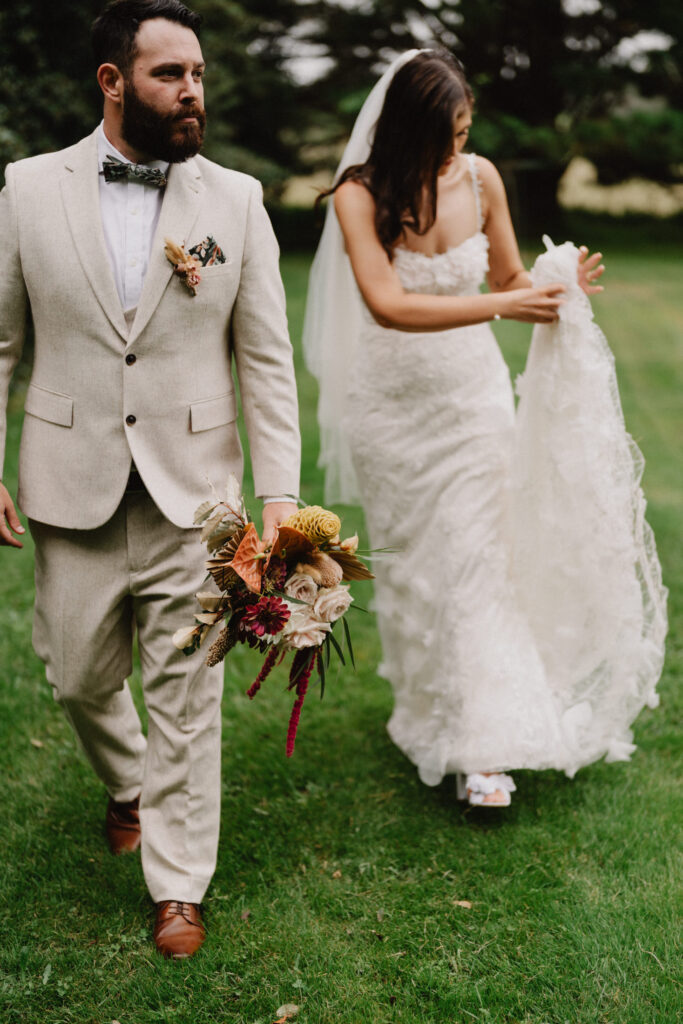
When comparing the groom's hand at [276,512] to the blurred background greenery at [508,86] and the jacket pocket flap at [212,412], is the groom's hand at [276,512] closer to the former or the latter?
the jacket pocket flap at [212,412]

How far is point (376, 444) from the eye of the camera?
404cm

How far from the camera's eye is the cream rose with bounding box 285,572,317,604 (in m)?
2.58

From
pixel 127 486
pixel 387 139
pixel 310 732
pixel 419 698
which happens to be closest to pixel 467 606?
pixel 419 698

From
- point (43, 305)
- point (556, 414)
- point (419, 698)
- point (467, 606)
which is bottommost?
point (419, 698)

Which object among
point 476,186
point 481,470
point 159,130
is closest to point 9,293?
point 159,130

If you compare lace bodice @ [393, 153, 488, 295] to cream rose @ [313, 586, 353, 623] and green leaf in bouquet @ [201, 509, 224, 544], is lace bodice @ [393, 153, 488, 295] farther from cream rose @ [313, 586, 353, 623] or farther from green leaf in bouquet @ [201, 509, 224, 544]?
cream rose @ [313, 586, 353, 623]

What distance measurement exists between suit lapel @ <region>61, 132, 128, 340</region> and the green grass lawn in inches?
71.6

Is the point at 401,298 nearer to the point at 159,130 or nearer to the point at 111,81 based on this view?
the point at 159,130

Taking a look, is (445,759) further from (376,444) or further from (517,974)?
(376,444)

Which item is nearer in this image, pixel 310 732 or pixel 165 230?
pixel 165 230

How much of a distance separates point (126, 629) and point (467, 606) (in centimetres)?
123

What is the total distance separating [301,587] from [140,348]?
2.80ft

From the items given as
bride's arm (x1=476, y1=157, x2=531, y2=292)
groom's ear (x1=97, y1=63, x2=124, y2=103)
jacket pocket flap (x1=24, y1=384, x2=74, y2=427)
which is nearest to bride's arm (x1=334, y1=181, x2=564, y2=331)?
bride's arm (x1=476, y1=157, x2=531, y2=292)

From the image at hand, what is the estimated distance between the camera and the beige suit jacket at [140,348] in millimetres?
2887
